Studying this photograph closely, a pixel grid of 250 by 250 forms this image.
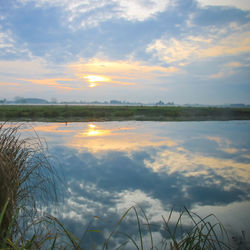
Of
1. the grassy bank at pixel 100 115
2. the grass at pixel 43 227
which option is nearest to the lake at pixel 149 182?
the grass at pixel 43 227

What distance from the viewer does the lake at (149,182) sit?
15.8 ft

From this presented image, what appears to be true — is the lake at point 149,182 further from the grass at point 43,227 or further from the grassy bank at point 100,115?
the grassy bank at point 100,115

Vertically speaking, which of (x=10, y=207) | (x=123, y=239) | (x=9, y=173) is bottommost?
(x=123, y=239)

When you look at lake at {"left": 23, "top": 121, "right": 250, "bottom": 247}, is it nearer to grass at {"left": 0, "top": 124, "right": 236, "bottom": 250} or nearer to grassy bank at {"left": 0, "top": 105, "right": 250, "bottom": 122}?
grass at {"left": 0, "top": 124, "right": 236, "bottom": 250}

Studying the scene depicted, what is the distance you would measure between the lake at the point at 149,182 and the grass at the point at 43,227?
284 millimetres

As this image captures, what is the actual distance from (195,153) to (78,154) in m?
5.59

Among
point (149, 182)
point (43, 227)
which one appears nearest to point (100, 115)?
A: point (149, 182)

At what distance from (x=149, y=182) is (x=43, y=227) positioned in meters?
3.81

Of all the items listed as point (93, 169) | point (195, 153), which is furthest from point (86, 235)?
point (195, 153)

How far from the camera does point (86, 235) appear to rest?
4156 millimetres

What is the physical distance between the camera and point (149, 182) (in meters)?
A: 6.89

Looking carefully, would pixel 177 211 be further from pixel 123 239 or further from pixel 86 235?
pixel 86 235

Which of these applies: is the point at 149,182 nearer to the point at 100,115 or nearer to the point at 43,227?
the point at 43,227

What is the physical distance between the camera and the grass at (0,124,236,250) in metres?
2.33
